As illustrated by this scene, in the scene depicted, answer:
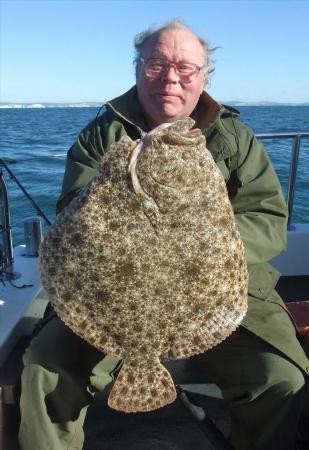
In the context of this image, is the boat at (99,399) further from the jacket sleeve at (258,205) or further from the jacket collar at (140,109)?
the jacket collar at (140,109)

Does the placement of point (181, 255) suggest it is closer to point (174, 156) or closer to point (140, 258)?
point (140, 258)

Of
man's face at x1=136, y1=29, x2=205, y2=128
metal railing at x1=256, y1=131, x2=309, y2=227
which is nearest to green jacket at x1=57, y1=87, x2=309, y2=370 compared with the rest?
man's face at x1=136, y1=29, x2=205, y2=128

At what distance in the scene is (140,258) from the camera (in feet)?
6.66

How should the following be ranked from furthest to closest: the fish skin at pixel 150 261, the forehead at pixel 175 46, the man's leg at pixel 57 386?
the forehead at pixel 175 46 → the man's leg at pixel 57 386 → the fish skin at pixel 150 261

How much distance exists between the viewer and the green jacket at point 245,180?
2.52 meters

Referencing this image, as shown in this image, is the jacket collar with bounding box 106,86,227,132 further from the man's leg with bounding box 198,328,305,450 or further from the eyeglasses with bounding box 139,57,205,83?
A: the man's leg with bounding box 198,328,305,450

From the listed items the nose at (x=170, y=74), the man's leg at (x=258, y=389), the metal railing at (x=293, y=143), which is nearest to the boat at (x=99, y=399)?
the man's leg at (x=258, y=389)

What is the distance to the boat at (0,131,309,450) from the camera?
8.45 ft

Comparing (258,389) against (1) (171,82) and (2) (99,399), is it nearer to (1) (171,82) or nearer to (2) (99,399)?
(2) (99,399)

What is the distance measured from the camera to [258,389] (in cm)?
237

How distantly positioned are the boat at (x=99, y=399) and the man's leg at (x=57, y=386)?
0.25 metres

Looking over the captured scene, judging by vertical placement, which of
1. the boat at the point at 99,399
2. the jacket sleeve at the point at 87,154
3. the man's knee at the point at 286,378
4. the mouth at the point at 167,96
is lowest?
the boat at the point at 99,399

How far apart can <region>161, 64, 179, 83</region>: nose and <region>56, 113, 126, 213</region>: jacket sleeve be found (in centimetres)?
39

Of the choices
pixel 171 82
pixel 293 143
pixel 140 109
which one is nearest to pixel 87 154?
pixel 140 109
